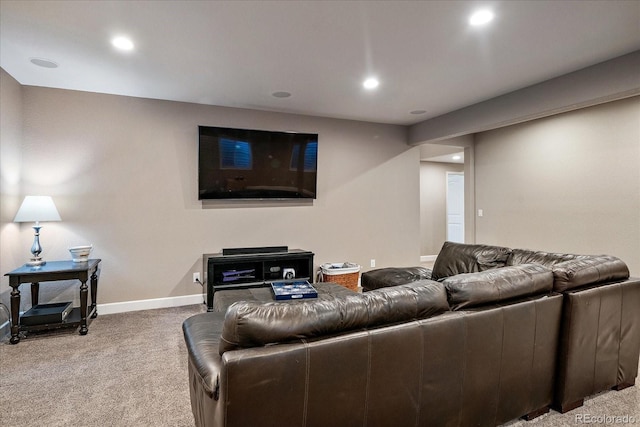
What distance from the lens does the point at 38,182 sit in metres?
3.56

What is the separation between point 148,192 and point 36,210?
1.06m

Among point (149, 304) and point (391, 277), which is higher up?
point (391, 277)

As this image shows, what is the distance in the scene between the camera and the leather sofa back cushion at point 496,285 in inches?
64.6

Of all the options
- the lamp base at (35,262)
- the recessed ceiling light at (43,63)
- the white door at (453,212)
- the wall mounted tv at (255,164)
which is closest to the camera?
the recessed ceiling light at (43,63)

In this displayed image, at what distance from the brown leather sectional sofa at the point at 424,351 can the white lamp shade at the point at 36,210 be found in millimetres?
2253

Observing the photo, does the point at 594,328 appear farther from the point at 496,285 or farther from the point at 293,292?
the point at 293,292

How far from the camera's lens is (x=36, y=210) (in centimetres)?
316

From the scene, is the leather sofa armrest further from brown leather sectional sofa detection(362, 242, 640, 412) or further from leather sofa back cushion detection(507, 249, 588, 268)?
leather sofa back cushion detection(507, 249, 588, 268)

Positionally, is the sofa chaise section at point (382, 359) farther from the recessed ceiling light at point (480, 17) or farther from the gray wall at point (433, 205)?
the gray wall at point (433, 205)

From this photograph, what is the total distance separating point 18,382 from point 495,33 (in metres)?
4.21

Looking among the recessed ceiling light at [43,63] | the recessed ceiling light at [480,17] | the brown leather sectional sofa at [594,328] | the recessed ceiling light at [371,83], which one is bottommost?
the brown leather sectional sofa at [594,328]

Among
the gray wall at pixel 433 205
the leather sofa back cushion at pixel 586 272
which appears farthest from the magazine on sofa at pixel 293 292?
the gray wall at pixel 433 205

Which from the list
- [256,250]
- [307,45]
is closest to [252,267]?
[256,250]

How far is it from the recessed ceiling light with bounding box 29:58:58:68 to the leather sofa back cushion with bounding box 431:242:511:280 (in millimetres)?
4133
